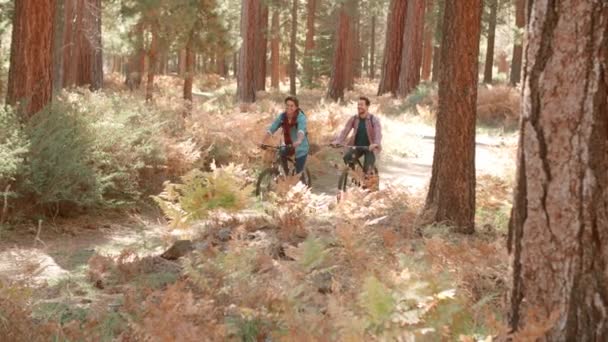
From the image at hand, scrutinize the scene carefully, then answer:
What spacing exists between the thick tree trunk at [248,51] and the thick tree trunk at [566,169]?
2080 cm

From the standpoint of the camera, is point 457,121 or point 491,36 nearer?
point 457,121

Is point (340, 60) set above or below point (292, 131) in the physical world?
above

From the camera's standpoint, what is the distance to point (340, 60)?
30.4 m

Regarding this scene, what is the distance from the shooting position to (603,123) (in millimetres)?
2982

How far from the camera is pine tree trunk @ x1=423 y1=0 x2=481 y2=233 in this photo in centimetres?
849

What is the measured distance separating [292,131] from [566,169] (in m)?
8.37

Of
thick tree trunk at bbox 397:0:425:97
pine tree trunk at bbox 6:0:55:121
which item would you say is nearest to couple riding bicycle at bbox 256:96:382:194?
pine tree trunk at bbox 6:0:55:121

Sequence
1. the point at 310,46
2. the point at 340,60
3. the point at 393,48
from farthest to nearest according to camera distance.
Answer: the point at 310,46, the point at 340,60, the point at 393,48

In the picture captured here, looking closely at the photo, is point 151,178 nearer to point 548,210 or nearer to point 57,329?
point 57,329

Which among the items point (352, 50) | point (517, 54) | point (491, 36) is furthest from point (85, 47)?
point (352, 50)

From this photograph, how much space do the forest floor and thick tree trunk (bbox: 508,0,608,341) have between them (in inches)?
20.9

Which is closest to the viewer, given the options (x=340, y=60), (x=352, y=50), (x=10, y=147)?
(x=10, y=147)

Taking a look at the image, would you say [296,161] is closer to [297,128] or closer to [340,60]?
[297,128]

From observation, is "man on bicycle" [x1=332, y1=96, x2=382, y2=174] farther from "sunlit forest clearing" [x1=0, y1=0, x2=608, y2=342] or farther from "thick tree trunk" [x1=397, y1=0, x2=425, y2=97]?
"thick tree trunk" [x1=397, y1=0, x2=425, y2=97]
